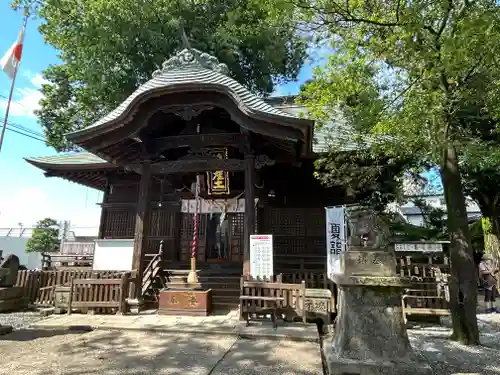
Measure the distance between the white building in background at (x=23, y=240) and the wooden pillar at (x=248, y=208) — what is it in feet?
74.7

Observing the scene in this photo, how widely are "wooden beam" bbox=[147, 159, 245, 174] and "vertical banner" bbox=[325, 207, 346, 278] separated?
9.47 ft

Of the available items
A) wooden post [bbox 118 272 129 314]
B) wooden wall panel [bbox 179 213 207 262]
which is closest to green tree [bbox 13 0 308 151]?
wooden wall panel [bbox 179 213 207 262]

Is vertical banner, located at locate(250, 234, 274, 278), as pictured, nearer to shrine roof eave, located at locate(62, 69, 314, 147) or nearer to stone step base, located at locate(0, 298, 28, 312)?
shrine roof eave, located at locate(62, 69, 314, 147)

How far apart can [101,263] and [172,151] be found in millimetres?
3764

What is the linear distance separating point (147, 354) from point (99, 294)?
3309 millimetres

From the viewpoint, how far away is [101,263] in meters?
8.94

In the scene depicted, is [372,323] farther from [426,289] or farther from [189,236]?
[189,236]

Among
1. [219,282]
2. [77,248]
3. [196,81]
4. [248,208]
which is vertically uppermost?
[196,81]

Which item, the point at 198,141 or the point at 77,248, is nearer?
the point at 198,141

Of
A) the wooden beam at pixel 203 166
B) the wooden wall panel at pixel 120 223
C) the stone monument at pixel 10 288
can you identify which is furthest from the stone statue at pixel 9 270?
the wooden beam at pixel 203 166

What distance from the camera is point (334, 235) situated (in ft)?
29.7

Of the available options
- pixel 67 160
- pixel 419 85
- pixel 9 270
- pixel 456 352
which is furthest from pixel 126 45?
pixel 456 352

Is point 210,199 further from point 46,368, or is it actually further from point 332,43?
point 46,368

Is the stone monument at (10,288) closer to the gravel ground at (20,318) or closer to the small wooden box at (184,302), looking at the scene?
the gravel ground at (20,318)
